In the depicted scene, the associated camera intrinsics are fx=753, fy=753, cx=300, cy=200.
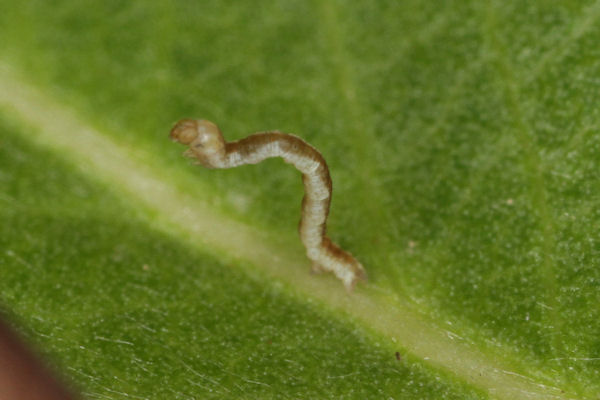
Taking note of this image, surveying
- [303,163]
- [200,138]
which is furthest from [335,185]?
[200,138]

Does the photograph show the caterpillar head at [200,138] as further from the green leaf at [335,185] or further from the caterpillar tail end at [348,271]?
the caterpillar tail end at [348,271]

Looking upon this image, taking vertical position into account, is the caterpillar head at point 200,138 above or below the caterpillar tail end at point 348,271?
above

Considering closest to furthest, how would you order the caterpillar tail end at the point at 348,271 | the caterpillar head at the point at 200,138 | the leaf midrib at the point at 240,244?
the caterpillar head at the point at 200,138 → the leaf midrib at the point at 240,244 → the caterpillar tail end at the point at 348,271

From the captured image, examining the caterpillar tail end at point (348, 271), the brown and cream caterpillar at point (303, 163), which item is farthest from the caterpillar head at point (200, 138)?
the caterpillar tail end at point (348, 271)

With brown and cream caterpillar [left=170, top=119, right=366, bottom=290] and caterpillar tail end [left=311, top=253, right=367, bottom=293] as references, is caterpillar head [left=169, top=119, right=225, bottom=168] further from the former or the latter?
caterpillar tail end [left=311, top=253, right=367, bottom=293]

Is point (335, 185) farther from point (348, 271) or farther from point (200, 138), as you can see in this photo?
point (200, 138)

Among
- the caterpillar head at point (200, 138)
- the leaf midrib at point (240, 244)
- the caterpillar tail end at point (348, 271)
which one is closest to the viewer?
the caterpillar head at point (200, 138)

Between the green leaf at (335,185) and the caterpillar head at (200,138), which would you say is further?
the green leaf at (335,185)

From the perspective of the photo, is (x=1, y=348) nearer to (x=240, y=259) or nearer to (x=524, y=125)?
(x=240, y=259)
